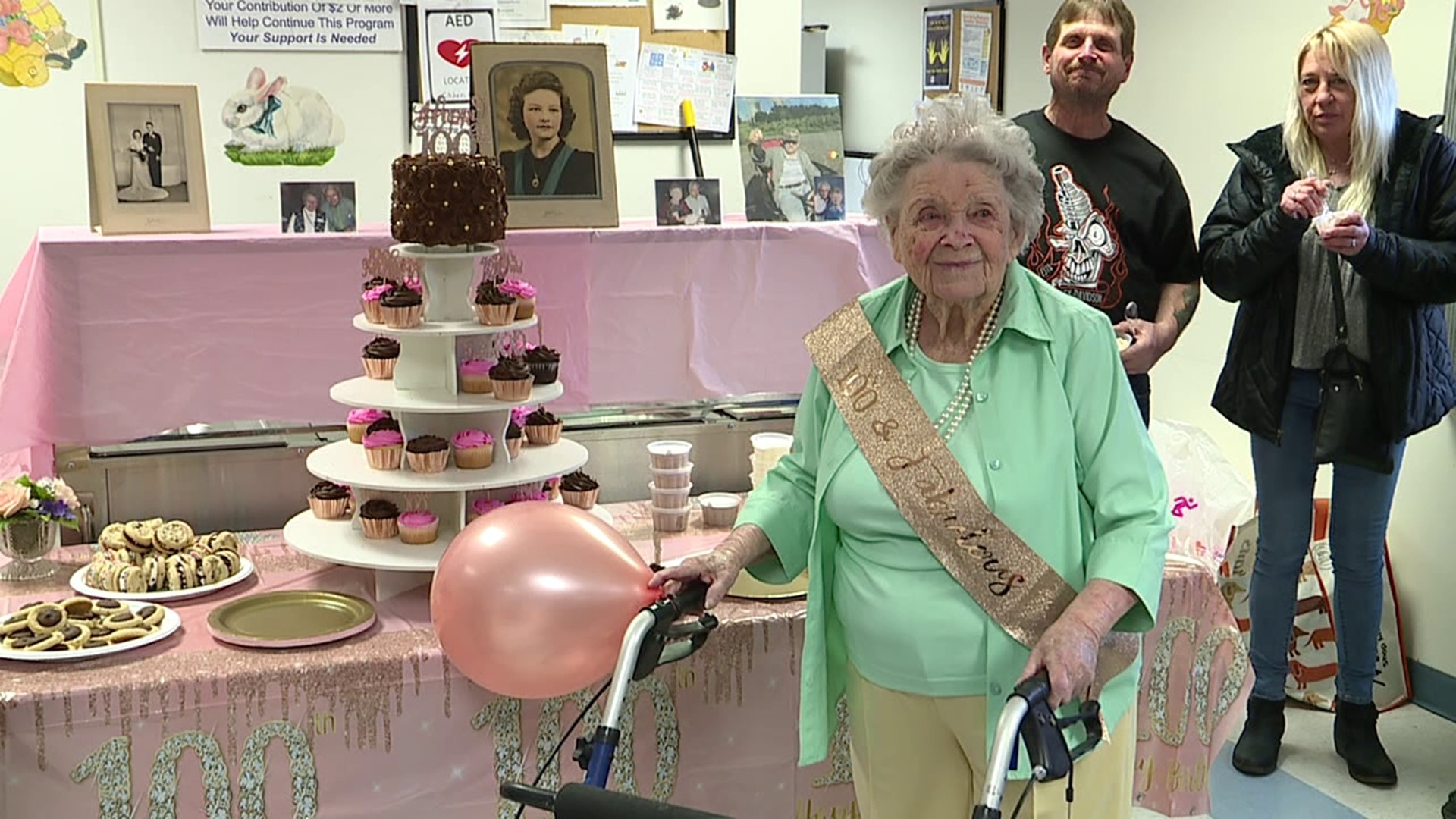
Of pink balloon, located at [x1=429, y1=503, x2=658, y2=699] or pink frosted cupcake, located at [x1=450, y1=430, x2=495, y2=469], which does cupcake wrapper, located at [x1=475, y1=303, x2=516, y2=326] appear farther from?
pink balloon, located at [x1=429, y1=503, x2=658, y2=699]

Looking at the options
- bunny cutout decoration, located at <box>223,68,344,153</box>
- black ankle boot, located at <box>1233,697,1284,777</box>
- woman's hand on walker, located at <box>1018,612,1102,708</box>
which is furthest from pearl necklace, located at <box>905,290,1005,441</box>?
bunny cutout decoration, located at <box>223,68,344,153</box>

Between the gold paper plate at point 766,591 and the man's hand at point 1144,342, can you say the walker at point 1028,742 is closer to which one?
the gold paper plate at point 766,591

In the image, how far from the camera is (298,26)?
3602 mm

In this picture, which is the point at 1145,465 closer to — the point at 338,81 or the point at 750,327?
the point at 750,327

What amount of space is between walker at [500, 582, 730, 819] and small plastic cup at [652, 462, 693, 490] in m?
0.80

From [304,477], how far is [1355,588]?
94.4 inches

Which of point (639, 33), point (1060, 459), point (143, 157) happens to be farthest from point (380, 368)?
point (639, 33)

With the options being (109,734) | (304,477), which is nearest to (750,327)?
(304,477)

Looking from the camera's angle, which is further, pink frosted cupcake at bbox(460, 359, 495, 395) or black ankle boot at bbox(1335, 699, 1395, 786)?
black ankle boot at bbox(1335, 699, 1395, 786)

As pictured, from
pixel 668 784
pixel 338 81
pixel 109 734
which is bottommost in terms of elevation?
pixel 668 784

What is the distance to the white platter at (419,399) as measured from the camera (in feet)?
7.73

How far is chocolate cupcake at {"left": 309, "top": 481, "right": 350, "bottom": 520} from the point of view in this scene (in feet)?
8.54

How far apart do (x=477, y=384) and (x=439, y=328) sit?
0.43 ft

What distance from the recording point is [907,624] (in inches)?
72.2
